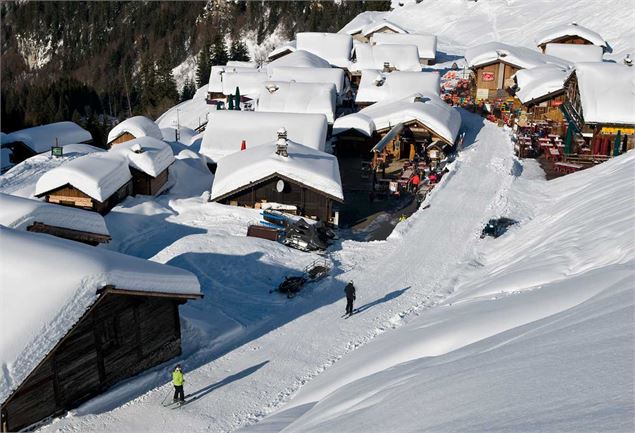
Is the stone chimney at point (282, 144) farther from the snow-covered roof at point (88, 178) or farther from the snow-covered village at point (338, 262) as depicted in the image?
the snow-covered roof at point (88, 178)

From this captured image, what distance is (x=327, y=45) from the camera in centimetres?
6681

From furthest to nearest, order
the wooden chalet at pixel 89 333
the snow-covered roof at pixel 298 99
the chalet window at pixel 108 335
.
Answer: the snow-covered roof at pixel 298 99
the chalet window at pixel 108 335
the wooden chalet at pixel 89 333

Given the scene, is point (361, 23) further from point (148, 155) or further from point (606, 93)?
point (148, 155)

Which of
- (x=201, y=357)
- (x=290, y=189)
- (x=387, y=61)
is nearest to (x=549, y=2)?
(x=387, y=61)

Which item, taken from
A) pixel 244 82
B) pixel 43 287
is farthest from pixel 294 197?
pixel 244 82

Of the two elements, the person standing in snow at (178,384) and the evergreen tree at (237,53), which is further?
the evergreen tree at (237,53)

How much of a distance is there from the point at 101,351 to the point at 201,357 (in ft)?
9.94

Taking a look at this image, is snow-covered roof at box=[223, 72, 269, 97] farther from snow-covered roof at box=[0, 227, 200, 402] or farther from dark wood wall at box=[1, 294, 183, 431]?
snow-covered roof at box=[0, 227, 200, 402]

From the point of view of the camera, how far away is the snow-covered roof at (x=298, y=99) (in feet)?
142

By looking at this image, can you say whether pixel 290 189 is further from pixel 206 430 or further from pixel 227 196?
pixel 206 430

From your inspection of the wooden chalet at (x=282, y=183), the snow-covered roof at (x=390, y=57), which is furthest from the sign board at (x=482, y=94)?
the wooden chalet at (x=282, y=183)

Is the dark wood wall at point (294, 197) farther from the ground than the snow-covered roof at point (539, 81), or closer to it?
closer to it

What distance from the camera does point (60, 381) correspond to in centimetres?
1491

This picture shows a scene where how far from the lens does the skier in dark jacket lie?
65.6ft
